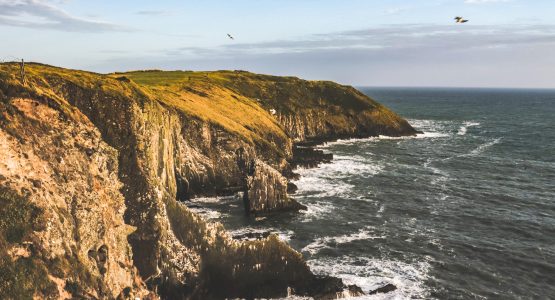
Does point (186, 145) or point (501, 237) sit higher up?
point (186, 145)

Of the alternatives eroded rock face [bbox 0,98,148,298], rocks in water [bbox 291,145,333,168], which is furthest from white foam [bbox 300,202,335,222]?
eroded rock face [bbox 0,98,148,298]

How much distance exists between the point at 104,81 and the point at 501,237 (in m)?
40.5

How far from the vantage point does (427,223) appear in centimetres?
4522

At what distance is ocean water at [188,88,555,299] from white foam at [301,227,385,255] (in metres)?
0.10

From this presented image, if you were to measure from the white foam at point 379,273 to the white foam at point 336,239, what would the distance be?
2.54m

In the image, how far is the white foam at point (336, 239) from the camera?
124 feet

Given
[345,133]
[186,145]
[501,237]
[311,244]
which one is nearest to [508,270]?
[501,237]

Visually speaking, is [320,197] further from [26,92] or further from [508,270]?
[26,92]

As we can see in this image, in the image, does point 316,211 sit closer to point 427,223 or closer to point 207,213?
point 427,223

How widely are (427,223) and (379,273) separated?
14.6 metres

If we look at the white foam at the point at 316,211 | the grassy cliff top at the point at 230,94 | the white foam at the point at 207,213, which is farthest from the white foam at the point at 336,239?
the grassy cliff top at the point at 230,94

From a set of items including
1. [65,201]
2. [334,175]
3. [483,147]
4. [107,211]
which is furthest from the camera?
[483,147]

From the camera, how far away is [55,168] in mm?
22672

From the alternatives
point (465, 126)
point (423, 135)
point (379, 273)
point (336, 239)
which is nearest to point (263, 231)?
point (336, 239)
